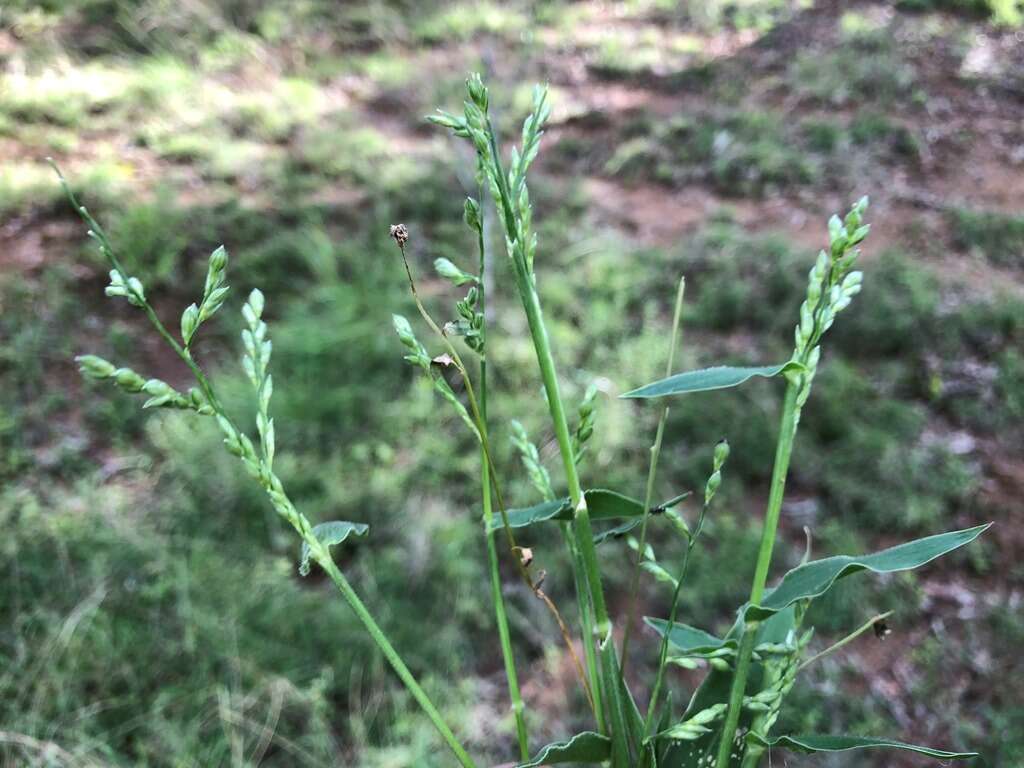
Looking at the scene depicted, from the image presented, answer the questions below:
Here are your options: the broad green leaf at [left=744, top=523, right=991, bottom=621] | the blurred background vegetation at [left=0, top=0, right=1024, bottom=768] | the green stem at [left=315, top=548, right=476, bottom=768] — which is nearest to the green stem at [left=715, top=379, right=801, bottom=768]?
the broad green leaf at [left=744, top=523, right=991, bottom=621]

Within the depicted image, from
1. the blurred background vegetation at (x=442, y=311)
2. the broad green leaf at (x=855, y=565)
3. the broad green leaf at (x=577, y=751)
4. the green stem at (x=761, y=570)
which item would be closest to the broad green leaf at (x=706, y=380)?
the green stem at (x=761, y=570)

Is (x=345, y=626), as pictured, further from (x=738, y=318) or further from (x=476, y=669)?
(x=738, y=318)

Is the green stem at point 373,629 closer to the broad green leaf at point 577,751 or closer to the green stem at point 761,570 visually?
the broad green leaf at point 577,751

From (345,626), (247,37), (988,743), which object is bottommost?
(988,743)

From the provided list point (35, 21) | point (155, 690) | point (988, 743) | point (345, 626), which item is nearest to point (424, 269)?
point (345, 626)

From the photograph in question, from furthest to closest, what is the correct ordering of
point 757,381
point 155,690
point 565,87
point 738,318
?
1. point 565,87
2. point 738,318
3. point 757,381
4. point 155,690

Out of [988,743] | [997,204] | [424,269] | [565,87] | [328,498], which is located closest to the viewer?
[988,743]
